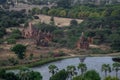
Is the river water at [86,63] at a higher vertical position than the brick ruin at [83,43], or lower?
lower

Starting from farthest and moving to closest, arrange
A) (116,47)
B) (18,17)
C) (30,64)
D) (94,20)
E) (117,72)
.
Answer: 1. (18,17)
2. (94,20)
3. (116,47)
4. (30,64)
5. (117,72)

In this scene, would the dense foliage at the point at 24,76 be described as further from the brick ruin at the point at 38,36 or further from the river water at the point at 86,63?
the brick ruin at the point at 38,36

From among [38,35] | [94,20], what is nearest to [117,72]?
[38,35]

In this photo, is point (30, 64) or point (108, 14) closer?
point (30, 64)

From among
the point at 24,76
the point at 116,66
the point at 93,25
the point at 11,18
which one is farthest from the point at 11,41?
the point at 24,76

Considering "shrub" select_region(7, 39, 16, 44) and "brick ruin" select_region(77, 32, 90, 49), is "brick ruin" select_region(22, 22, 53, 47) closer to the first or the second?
"shrub" select_region(7, 39, 16, 44)

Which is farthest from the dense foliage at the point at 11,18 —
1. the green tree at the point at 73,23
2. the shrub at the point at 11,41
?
the shrub at the point at 11,41

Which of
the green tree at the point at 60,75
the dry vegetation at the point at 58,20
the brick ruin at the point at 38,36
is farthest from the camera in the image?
the dry vegetation at the point at 58,20

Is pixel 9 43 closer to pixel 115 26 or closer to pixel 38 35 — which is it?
pixel 38 35
